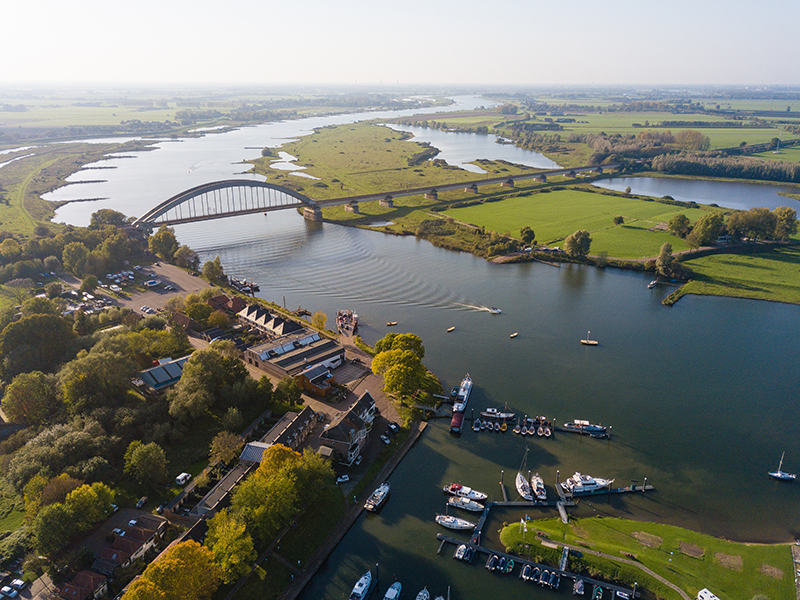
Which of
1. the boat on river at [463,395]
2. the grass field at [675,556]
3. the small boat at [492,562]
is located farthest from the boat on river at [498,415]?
the small boat at [492,562]

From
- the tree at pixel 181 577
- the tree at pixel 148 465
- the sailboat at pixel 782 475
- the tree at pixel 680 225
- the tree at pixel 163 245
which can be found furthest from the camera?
the tree at pixel 680 225

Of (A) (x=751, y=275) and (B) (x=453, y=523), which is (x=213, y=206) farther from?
(A) (x=751, y=275)

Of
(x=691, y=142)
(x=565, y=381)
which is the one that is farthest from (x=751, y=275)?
(x=691, y=142)

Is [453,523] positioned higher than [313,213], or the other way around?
[313,213]

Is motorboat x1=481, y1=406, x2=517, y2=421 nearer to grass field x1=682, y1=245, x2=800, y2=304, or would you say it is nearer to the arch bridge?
grass field x1=682, y1=245, x2=800, y2=304

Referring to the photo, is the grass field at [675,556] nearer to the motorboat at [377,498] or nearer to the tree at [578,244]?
the motorboat at [377,498]
